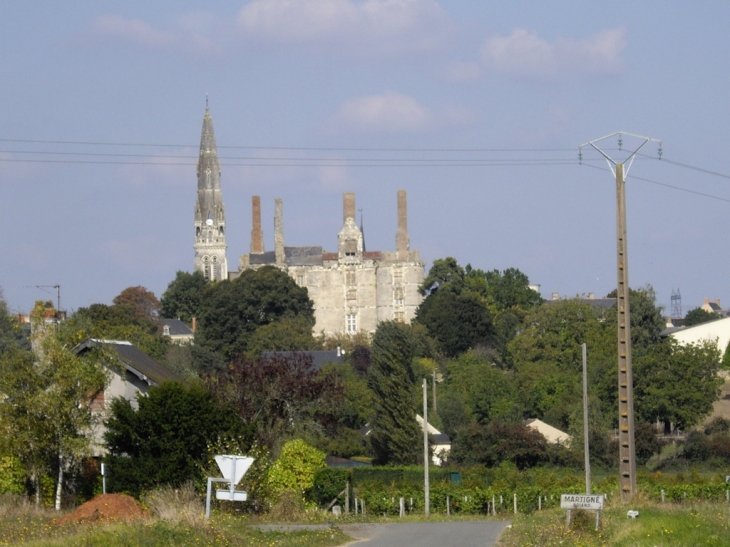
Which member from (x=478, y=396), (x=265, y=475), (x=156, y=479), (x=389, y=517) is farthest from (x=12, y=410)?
(x=478, y=396)

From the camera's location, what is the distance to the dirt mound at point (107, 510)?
2612 cm

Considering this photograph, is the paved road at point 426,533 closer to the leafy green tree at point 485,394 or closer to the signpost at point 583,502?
the signpost at point 583,502

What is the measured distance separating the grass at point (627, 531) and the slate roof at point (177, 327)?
105 metres

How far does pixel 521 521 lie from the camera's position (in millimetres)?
29203

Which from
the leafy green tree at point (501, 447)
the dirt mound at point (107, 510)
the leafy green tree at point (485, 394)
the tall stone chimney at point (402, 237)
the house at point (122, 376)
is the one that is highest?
the tall stone chimney at point (402, 237)

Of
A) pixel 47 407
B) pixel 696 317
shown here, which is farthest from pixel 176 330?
pixel 47 407

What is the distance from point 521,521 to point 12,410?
479 inches

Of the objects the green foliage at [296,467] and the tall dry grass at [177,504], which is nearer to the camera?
the tall dry grass at [177,504]

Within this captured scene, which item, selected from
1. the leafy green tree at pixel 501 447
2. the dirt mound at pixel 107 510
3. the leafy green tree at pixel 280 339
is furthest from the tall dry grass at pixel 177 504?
the leafy green tree at pixel 280 339

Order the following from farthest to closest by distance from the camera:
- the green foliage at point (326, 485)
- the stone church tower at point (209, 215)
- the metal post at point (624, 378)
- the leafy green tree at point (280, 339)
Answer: the stone church tower at point (209, 215) → the leafy green tree at point (280, 339) → the green foliage at point (326, 485) → the metal post at point (624, 378)

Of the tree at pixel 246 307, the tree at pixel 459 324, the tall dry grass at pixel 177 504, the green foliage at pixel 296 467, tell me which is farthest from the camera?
the tree at pixel 246 307

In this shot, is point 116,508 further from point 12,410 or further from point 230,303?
point 230,303

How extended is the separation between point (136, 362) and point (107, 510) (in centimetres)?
1198

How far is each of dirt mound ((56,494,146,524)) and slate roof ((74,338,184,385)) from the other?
6.03 metres
